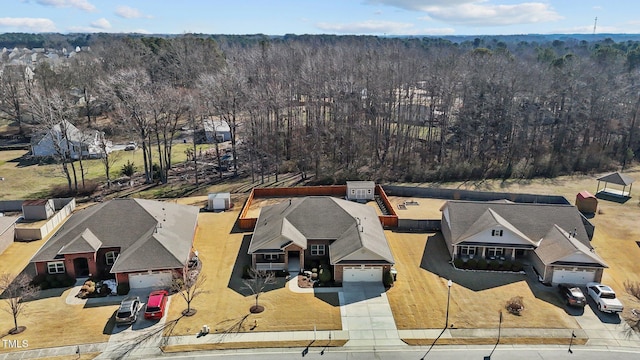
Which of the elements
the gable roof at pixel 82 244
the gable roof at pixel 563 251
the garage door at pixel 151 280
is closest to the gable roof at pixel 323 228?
the garage door at pixel 151 280

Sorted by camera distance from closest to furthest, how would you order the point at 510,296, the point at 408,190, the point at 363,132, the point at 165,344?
the point at 165,344
the point at 510,296
the point at 408,190
the point at 363,132

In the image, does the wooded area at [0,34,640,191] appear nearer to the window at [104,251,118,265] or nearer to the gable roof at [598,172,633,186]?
the gable roof at [598,172,633,186]

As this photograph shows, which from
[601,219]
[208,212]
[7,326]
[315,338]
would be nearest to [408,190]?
[601,219]

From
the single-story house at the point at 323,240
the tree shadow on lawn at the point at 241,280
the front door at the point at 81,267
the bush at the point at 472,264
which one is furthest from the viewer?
the bush at the point at 472,264

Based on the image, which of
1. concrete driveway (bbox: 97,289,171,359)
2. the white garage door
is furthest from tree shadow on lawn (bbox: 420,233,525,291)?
concrete driveway (bbox: 97,289,171,359)

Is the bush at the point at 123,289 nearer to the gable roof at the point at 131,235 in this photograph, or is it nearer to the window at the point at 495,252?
the gable roof at the point at 131,235

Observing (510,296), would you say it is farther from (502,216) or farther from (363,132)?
(363,132)
